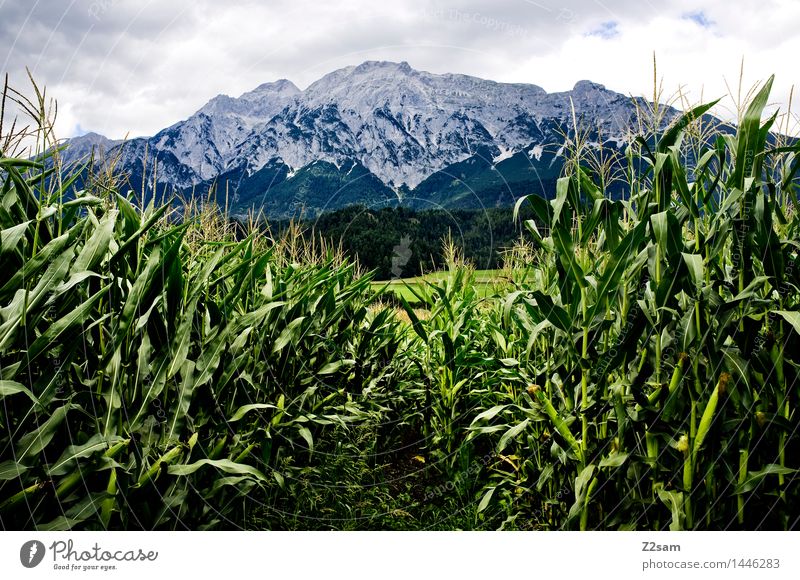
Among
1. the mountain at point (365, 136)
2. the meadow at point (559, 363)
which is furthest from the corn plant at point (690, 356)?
the mountain at point (365, 136)

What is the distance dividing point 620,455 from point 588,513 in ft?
1.30

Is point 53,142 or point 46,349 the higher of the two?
point 53,142

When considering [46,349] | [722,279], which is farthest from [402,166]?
[46,349]

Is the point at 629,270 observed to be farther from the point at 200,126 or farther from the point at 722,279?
the point at 200,126

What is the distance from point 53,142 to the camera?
1759 millimetres

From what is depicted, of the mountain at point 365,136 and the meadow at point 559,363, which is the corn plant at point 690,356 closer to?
the meadow at point 559,363

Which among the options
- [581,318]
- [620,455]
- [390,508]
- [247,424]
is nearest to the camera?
[620,455]

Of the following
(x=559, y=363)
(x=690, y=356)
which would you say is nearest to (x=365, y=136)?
(x=559, y=363)

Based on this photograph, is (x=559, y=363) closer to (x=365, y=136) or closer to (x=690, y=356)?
(x=690, y=356)

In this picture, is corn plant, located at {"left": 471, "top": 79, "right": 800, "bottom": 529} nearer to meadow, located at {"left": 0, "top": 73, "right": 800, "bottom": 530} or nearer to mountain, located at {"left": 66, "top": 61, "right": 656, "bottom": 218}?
meadow, located at {"left": 0, "top": 73, "right": 800, "bottom": 530}

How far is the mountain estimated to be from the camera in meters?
4.37

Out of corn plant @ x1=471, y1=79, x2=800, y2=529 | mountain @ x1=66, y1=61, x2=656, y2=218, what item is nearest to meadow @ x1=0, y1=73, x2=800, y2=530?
corn plant @ x1=471, y1=79, x2=800, y2=529

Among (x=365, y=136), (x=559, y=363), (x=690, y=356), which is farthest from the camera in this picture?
(x=365, y=136)

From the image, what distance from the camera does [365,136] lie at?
6.32 metres
